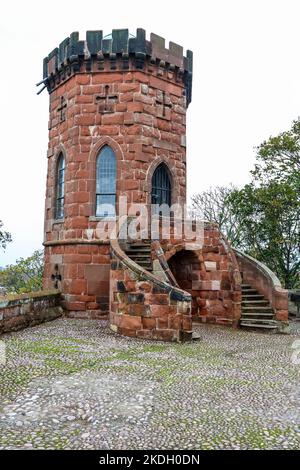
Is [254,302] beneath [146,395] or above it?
above

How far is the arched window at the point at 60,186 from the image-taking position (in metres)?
13.4

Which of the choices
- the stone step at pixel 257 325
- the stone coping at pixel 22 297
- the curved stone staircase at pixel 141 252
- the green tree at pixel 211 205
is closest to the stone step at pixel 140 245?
the curved stone staircase at pixel 141 252

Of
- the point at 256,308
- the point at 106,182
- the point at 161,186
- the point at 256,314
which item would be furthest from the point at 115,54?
the point at 256,314

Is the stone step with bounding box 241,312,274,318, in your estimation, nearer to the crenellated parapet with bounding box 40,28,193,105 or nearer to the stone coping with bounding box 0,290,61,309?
the stone coping with bounding box 0,290,61,309

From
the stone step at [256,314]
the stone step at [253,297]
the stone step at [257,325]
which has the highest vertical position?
the stone step at [253,297]

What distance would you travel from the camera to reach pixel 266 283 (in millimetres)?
11703

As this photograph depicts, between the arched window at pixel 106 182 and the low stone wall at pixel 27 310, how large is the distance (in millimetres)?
2963

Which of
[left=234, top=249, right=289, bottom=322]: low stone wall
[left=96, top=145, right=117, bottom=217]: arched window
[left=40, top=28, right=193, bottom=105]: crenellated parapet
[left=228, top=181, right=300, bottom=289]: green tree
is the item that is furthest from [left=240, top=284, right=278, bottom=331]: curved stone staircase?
[left=40, top=28, right=193, bottom=105]: crenellated parapet

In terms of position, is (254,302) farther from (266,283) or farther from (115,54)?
(115,54)

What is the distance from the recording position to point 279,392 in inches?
209

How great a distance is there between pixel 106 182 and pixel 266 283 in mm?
5753

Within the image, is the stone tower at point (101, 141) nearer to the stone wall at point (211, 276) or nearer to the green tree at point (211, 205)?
the stone wall at point (211, 276)
